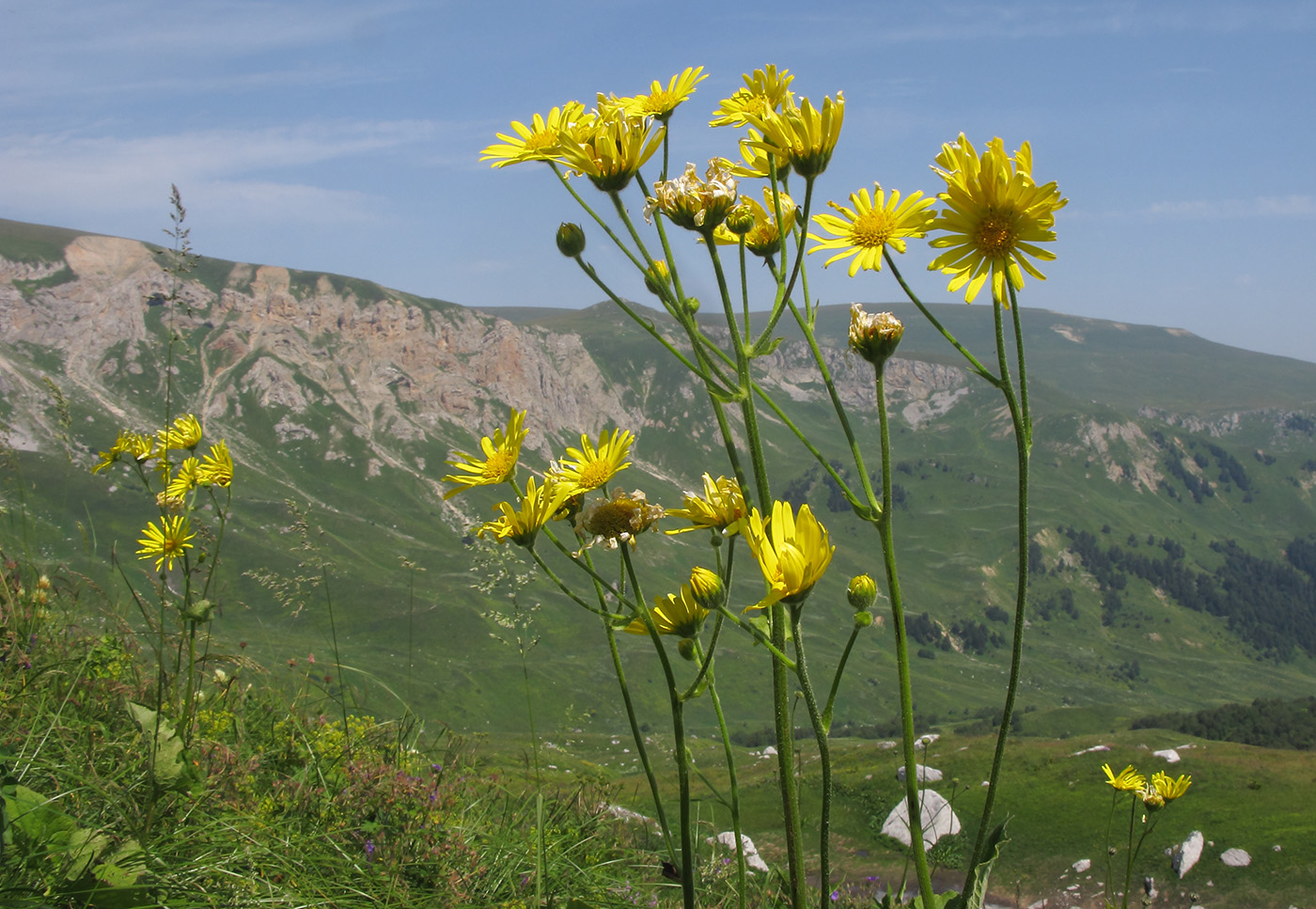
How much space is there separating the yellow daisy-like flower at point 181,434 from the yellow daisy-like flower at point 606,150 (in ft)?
13.8

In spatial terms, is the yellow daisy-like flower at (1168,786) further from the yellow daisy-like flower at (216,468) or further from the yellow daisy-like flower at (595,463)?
the yellow daisy-like flower at (216,468)

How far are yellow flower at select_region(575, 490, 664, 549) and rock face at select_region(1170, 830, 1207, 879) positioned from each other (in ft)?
A: 171

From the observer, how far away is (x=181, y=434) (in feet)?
19.7

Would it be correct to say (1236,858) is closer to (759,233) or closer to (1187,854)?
(1187,854)

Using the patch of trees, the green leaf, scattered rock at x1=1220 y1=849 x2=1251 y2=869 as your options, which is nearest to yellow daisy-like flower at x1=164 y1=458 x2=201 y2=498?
the green leaf

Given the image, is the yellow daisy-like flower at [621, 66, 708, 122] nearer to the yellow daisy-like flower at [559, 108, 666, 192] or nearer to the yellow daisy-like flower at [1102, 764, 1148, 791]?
the yellow daisy-like flower at [559, 108, 666, 192]

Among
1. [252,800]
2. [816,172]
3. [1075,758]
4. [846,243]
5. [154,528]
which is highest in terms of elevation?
[816,172]

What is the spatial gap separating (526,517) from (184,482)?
413 centimetres

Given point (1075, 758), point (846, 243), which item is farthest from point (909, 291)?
point (1075, 758)

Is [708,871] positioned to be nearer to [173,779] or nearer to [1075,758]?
[173,779]

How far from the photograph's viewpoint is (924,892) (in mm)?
2322

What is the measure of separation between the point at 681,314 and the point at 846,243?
65 cm

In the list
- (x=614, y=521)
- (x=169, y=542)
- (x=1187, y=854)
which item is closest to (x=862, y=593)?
(x=614, y=521)

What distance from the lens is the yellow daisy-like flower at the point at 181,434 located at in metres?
5.68
